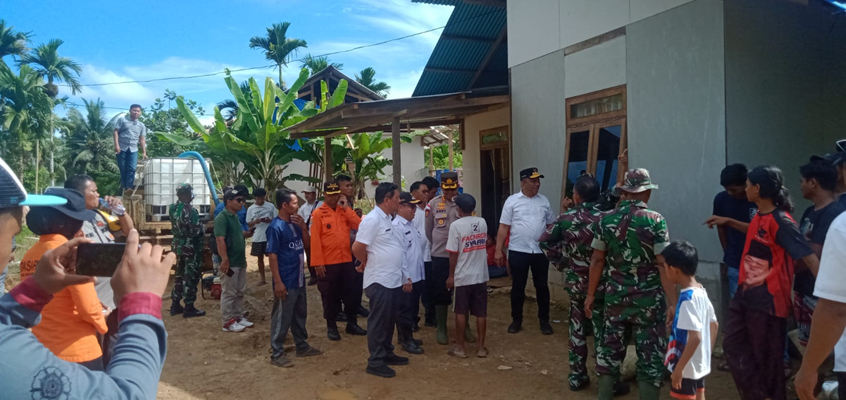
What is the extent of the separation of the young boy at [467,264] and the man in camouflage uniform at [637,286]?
162 cm

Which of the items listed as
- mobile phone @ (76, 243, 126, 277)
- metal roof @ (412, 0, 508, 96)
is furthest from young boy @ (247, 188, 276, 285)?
mobile phone @ (76, 243, 126, 277)

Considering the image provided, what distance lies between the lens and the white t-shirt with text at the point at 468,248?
17.2 ft

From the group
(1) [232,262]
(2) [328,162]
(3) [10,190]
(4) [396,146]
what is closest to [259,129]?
(2) [328,162]

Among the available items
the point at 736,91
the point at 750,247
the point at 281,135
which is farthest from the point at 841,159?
the point at 281,135

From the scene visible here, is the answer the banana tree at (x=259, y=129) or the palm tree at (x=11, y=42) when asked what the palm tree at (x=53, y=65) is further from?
the banana tree at (x=259, y=129)

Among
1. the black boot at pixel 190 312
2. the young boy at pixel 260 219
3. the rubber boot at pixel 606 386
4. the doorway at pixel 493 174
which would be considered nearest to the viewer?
the rubber boot at pixel 606 386

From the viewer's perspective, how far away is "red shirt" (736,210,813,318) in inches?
126

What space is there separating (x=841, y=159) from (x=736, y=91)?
2.91 metres

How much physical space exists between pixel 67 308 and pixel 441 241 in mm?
4012

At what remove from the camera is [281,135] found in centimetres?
1173

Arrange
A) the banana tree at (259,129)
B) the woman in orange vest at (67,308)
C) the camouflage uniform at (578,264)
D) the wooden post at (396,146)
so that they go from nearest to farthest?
the woman in orange vest at (67,308), the camouflage uniform at (578,264), the wooden post at (396,146), the banana tree at (259,129)

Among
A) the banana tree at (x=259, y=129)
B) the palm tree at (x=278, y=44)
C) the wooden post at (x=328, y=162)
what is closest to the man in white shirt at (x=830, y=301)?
the wooden post at (x=328, y=162)

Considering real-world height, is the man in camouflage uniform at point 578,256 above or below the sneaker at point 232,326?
above

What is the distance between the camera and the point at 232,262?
661 cm
